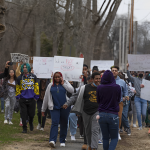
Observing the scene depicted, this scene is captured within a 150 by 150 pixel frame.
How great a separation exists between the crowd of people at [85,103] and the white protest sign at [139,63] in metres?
0.62

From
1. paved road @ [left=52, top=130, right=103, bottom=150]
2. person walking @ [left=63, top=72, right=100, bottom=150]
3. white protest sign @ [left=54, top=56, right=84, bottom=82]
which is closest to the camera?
person walking @ [left=63, top=72, right=100, bottom=150]

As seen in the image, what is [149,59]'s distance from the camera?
33.2ft

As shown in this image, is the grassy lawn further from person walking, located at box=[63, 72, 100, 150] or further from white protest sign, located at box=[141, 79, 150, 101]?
white protest sign, located at box=[141, 79, 150, 101]

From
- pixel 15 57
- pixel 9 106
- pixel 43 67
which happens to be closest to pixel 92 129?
pixel 43 67

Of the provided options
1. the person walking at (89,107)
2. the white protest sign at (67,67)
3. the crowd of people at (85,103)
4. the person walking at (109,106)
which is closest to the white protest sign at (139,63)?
the crowd of people at (85,103)

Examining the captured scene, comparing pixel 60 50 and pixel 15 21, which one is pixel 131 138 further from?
pixel 15 21

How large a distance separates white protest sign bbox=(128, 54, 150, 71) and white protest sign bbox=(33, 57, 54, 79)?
8.04ft

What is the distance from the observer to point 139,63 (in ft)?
33.0

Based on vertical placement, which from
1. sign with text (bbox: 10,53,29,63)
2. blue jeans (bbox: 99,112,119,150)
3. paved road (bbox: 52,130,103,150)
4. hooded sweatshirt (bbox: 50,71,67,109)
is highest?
sign with text (bbox: 10,53,29,63)

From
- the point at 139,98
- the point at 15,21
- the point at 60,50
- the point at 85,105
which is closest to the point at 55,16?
the point at 60,50

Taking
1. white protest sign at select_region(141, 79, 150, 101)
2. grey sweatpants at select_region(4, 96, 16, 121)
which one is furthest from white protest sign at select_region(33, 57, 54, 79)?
white protest sign at select_region(141, 79, 150, 101)

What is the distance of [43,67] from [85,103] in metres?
3.48

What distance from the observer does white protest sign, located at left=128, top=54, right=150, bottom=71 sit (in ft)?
32.9

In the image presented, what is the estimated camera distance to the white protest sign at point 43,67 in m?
10.0
